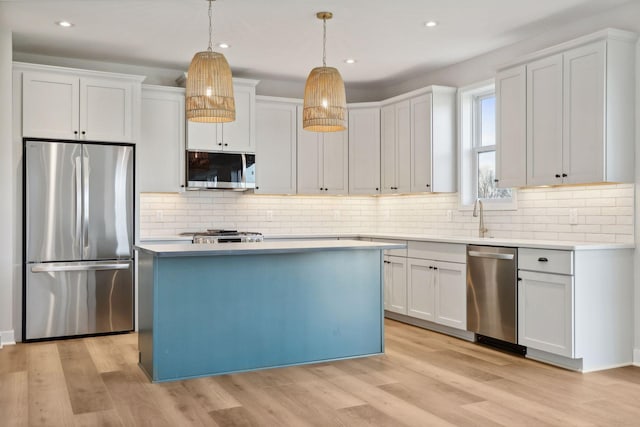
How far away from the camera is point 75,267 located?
547 cm

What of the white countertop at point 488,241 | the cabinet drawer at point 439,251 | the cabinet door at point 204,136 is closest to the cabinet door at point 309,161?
the white countertop at point 488,241

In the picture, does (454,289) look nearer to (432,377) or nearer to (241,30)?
(432,377)

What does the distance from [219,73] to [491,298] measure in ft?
9.18

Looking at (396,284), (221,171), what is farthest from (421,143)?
(221,171)

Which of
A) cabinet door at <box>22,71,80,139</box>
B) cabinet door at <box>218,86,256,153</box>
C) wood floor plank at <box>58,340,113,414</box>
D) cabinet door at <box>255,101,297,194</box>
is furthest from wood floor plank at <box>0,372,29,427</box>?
cabinet door at <box>255,101,297,194</box>

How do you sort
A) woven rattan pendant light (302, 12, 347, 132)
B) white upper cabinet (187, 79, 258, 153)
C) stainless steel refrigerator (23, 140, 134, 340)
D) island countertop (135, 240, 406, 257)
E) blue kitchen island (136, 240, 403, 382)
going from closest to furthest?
1. island countertop (135, 240, 406, 257)
2. blue kitchen island (136, 240, 403, 382)
3. woven rattan pendant light (302, 12, 347, 132)
4. stainless steel refrigerator (23, 140, 134, 340)
5. white upper cabinet (187, 79, 258, 153)

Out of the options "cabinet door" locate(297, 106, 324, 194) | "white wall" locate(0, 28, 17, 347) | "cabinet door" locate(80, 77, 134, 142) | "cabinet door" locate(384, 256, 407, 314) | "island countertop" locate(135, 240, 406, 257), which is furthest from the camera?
"cabinet door" locate(297, 106, 324, 194)

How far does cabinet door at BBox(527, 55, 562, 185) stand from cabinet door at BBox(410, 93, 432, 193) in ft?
4.58

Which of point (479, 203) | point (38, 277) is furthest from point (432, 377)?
point (38, 277)

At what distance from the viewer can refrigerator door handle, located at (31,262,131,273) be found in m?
5.36

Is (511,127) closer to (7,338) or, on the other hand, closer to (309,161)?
(309,161)

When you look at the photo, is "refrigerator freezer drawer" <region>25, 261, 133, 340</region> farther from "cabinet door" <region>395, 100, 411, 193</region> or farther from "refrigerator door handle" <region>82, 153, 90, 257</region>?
"cabinet door" <region>395, 100, 411, 193</region>

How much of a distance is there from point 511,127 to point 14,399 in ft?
13.8

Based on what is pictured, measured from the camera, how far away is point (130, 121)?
5797 mm
